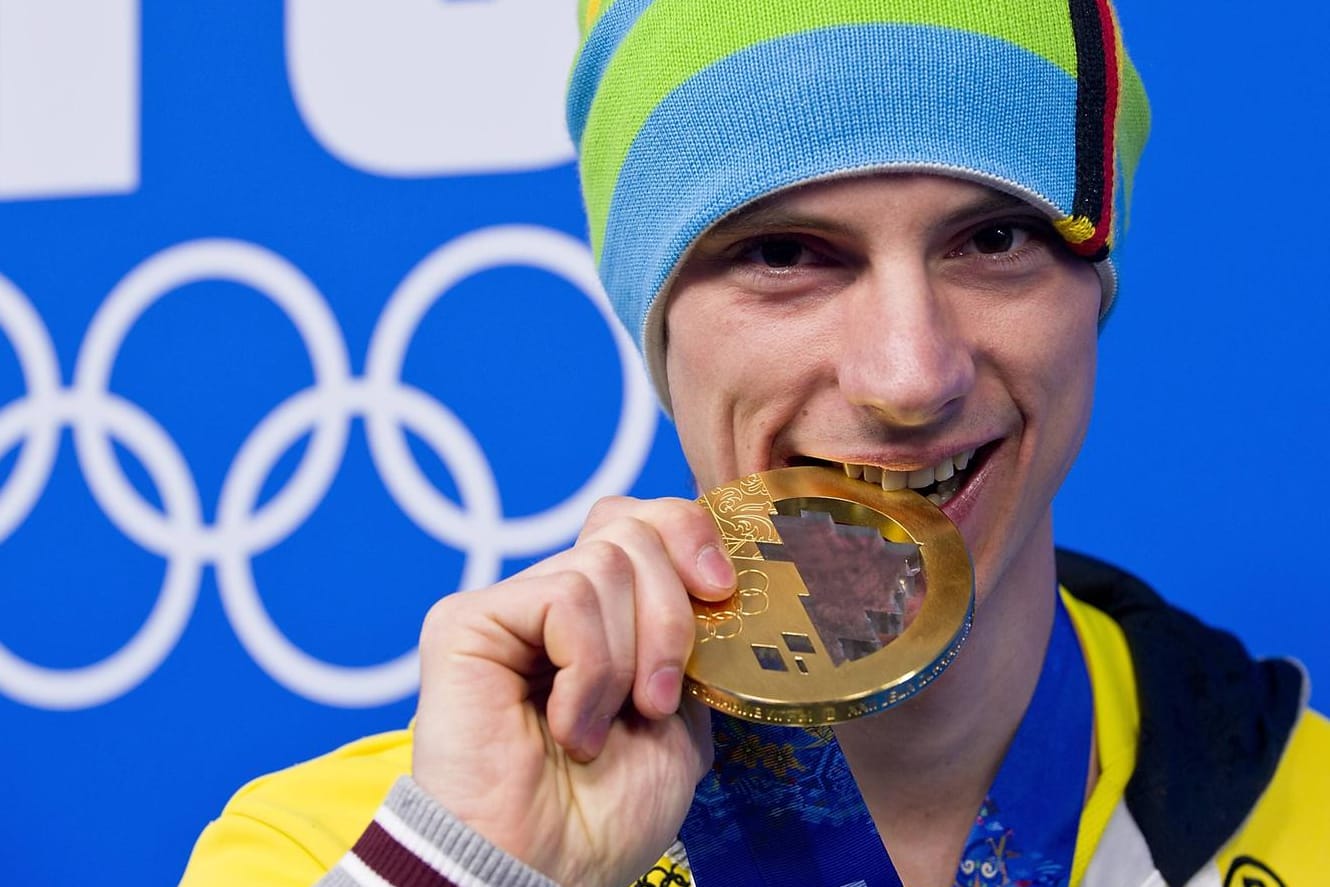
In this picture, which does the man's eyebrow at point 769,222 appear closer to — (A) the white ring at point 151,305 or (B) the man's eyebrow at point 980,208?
(B) the man's eyebrow at point 980,208

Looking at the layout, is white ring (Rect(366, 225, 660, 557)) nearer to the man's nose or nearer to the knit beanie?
the knit beanie

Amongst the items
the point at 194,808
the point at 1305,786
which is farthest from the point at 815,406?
the point at 194,808

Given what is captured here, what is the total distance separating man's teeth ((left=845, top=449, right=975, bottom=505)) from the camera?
46.9 inches

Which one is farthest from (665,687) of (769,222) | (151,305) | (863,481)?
(151,305)

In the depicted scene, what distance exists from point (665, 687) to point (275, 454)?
1.18 metres

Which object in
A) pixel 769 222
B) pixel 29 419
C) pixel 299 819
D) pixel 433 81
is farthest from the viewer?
pixel 29 419

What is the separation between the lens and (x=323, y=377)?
2008 millimetres

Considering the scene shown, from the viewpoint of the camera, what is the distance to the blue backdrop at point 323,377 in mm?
1860

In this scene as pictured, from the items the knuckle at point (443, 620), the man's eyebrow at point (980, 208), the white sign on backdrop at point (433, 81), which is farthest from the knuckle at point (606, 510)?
the white sign on backdrop at point (433, 81)

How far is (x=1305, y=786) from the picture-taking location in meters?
1.40

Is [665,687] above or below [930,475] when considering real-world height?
below

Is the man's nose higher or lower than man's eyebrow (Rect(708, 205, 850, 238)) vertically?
lower

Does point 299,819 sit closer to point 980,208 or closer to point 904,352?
point 904,352

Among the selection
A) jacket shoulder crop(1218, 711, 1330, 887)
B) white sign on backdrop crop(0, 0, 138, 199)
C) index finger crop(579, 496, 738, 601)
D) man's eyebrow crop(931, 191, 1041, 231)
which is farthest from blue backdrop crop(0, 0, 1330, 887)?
index finger crop(579, 496, 738, 601)
